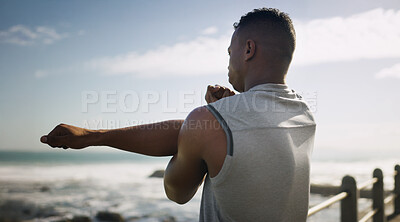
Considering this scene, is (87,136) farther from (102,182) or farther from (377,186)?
(102,182)

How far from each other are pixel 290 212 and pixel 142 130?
1.60ft

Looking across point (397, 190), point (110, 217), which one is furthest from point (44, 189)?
point (397, 190)

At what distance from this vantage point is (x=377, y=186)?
4.53 m

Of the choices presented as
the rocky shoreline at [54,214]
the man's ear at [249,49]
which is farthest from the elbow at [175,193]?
the rocky shoreline at [54,214]

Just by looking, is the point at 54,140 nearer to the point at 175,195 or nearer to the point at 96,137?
the point at 96,137

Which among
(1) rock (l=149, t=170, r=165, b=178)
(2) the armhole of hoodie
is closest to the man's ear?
(2) the armhole of hoodie

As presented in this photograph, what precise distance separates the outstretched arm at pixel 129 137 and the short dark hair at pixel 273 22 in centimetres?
41

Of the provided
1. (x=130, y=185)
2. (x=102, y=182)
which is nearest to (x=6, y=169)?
(x=102, y=182)

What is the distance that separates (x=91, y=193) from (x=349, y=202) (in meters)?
20.5

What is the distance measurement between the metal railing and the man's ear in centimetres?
108

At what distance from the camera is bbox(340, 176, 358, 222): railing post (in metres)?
3.06

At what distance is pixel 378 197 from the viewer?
14.8 feet

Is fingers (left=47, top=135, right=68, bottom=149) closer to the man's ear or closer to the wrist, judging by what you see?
the wrist

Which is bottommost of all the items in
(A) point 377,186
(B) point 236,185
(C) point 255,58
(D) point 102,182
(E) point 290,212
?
(D) point 102,182
